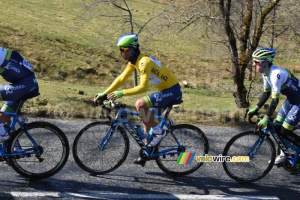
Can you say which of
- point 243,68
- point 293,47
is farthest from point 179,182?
point 293,47

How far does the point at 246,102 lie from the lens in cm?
1302

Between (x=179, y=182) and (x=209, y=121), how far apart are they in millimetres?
3427

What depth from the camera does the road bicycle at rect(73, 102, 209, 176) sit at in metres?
5.48

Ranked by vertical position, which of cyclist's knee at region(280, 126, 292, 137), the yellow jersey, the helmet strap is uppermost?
the helmet strap

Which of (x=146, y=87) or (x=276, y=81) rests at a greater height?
(x=276, y=81)

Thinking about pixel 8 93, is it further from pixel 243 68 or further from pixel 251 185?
pixel 243 68

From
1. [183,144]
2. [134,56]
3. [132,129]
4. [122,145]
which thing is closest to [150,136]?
[132,129]

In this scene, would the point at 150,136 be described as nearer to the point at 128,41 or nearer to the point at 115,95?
the point at 115,95

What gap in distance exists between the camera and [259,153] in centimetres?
564

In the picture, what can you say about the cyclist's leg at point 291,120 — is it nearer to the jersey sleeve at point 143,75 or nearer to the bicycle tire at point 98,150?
the jersey sleeve at point 143,75

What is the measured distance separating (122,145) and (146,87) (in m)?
1.06

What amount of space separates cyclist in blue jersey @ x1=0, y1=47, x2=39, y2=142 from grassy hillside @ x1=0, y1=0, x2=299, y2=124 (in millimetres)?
3518

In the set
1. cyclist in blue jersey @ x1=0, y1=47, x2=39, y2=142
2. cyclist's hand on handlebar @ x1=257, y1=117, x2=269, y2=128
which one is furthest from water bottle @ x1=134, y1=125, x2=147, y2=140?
cyclist's hand on handlebar @ x1=257, y1=117, x2=269, y2=128

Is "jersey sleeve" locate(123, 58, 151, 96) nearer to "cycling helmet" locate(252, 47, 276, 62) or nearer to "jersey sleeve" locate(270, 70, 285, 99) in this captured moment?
"cycling helmet" locate(252, 47, 276, 62)
